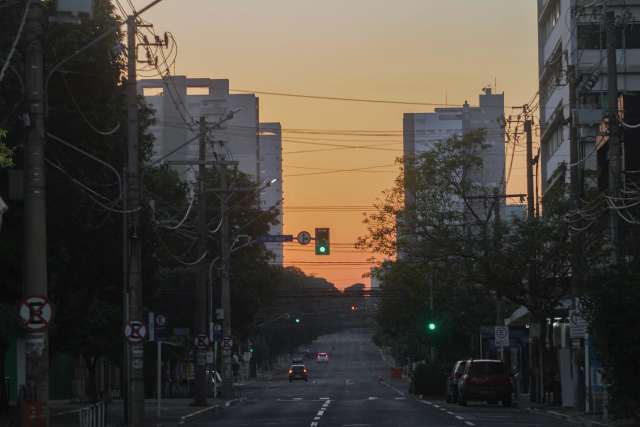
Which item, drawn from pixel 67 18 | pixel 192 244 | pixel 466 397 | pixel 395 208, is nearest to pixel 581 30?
pixel 395 208

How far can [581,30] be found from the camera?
74.1m

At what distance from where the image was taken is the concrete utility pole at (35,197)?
2234 cm

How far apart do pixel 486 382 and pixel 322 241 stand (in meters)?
8.31

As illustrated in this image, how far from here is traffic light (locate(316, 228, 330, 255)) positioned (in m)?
52.3

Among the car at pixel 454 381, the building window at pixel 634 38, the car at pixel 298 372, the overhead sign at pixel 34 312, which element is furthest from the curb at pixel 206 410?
the car at pixel 298 372

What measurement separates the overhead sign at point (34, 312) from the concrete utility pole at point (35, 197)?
10.1 inches

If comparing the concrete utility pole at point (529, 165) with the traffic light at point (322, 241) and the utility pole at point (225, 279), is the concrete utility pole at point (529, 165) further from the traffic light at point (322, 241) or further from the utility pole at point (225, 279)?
the utility pole at point (225, 279)

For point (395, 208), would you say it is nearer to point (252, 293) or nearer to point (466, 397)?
point (466, 397)

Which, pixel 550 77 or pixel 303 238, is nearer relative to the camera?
pixel 303 238

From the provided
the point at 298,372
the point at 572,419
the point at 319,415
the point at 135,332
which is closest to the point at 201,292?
the point at 319,415

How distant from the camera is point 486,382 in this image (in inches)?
1944

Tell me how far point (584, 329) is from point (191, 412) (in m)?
13.3

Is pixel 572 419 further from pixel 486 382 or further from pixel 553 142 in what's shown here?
pixel 553 142

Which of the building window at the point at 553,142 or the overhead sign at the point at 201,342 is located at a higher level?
the building window at the point at 553,142
